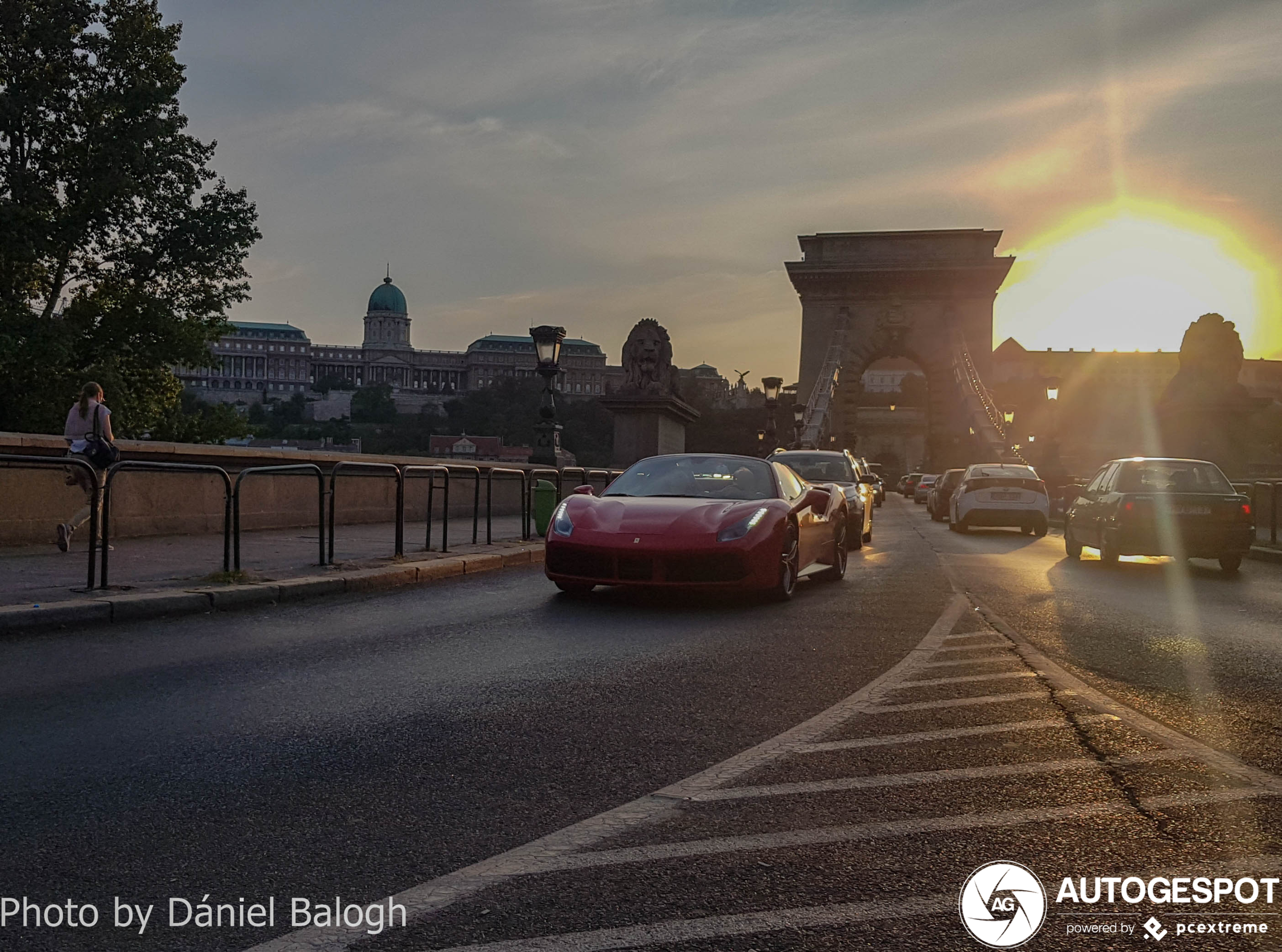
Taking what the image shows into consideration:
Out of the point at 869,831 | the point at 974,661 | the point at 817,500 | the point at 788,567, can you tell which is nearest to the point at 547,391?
the point at 817,500

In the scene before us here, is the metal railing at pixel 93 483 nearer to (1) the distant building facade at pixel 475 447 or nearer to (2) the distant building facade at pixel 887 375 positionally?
(1) the distant building facade at pixel 475 447

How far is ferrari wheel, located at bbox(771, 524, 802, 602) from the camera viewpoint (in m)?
9.93

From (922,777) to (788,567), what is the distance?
19.8 feet

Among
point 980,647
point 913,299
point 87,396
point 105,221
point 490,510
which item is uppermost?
point 913,299

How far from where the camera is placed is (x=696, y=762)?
432 centimetres

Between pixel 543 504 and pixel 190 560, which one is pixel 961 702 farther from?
pixel 543 504

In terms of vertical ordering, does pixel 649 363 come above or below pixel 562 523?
above

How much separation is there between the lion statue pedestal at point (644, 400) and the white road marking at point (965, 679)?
25.3 metres

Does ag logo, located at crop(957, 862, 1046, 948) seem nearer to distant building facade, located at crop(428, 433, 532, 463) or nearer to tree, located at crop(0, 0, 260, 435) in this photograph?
tree, located at crop(0, 0, 260, 435)

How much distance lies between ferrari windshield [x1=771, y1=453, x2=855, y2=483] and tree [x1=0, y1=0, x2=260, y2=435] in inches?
677

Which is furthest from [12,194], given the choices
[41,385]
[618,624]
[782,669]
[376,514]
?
[782,669]

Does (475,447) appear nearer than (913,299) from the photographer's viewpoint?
No

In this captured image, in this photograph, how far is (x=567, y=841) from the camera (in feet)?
11.0

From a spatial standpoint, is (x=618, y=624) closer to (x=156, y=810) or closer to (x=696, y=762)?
(x=696, y=762)
